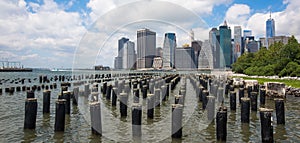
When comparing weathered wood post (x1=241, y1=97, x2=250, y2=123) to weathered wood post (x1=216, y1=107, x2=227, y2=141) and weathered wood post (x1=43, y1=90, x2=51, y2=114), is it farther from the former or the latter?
weathered wood post (x1=43, y1=90, x2=51, y2=114)

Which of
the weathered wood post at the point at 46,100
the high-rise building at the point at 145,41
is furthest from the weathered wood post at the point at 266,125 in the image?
the high-rise building at the point at 145,41

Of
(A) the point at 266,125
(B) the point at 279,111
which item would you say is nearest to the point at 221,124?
(A) the point at 266,125

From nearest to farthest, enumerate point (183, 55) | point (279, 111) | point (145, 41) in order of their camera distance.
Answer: point (279, 111) → point (145, 41) → point (183, 55)

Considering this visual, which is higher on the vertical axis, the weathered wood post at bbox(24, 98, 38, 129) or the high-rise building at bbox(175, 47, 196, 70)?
the high-rise building at bbox(175, 47, 196, 70)

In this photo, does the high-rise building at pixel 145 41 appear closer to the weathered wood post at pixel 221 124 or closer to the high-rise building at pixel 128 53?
the high-rise building at pixel 128 53

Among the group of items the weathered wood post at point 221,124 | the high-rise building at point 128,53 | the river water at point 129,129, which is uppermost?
→ the high-rise building at point 128,53

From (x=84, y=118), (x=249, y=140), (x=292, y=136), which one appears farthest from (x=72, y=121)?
(x=292, y=136)

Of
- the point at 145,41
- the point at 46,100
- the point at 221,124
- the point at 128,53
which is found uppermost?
the point at 145,41

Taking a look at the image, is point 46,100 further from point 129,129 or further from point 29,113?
point 129,129

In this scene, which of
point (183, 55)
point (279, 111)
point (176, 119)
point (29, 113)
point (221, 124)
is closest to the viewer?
point (221, 124)

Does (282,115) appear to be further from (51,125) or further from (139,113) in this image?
(51,125)

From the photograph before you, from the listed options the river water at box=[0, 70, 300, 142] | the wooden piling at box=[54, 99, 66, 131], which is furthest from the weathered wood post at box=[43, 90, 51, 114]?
the wooden piling at box=[54, 99, 66, 131]

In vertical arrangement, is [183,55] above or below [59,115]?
above

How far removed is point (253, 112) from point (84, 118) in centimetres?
1069
